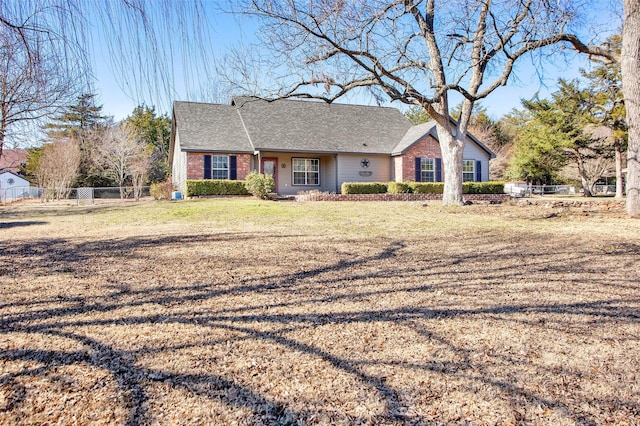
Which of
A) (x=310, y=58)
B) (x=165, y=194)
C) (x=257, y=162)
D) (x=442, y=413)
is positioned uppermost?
(x=310, y=58)

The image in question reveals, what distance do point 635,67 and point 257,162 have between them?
1524 centimetres

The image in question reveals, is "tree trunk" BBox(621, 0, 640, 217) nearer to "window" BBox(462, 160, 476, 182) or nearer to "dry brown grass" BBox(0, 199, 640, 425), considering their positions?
"dry brown grass" BBox(0, 199, 640, 425)

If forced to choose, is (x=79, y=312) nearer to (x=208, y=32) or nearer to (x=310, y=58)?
(x=208, y=32)

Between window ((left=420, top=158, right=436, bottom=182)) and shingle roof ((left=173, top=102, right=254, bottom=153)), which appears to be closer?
shingle roof ((left=173, top=102, right=254, bottom=153))

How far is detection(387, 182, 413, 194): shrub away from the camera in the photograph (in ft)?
60.8

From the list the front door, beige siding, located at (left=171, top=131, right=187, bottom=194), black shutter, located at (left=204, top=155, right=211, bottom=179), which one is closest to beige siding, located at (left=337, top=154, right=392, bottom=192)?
the front door

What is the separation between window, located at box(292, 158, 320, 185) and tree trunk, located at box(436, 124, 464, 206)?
9678 millimetres

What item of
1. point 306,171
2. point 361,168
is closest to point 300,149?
point 306,171

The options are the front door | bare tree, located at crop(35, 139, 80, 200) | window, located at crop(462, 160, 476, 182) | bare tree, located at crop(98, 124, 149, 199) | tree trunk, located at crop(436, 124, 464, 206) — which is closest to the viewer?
tree trunk, located at crop(436, 124, 464, 206)

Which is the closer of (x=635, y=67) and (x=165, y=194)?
(x=635, y=67)

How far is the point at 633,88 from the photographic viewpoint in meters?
8.97

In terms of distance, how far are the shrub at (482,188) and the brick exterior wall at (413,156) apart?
8.04 feet

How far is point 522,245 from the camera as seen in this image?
19.4 ft

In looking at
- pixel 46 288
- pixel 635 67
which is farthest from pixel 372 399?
pixel 635 67
